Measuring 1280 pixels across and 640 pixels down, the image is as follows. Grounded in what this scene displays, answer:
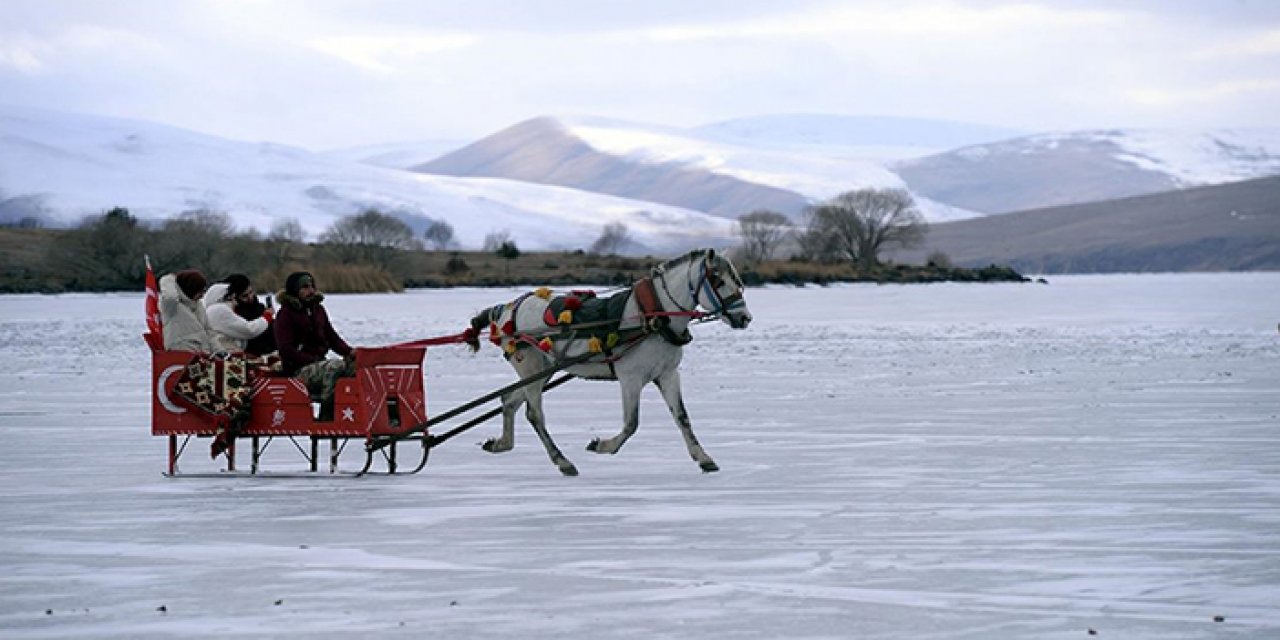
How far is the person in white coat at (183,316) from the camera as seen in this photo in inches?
482

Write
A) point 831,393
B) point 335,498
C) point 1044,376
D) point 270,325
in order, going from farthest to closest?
point 1044,376 < point 831,393 < point 270,325 < point 335,498

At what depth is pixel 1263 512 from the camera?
33.1ft

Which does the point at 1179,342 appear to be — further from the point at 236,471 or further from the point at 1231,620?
the point at 1231,620

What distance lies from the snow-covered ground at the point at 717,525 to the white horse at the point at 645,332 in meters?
0.35

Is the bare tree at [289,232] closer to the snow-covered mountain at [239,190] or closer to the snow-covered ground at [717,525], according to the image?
the snow-covered mountain at [239,190]

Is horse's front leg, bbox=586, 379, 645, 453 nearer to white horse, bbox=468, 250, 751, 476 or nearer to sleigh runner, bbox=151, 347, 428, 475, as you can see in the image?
white horse, bbox=468, 250, 751, 476

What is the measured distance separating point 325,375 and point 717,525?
10.9ft

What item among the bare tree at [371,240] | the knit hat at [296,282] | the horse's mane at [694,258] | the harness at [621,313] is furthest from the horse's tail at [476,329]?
the bare tree at [371,240]

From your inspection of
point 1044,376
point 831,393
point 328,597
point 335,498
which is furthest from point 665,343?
point 1044,376

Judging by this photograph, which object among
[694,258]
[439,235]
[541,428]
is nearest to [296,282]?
[541,428]

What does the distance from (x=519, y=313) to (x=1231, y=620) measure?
635 cm

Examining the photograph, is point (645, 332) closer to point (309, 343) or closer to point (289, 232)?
point (309, 343)

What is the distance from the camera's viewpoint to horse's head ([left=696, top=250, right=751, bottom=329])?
1191 cm

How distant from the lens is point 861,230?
402 feet
